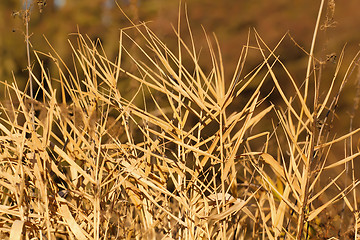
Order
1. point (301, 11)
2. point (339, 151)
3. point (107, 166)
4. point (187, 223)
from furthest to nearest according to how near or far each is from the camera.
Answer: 1. point (301, 11)
2. point (339, 151)
3. point (107, 166)
4. point (187, 223)

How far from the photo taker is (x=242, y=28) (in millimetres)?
2551

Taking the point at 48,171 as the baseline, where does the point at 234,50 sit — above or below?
below

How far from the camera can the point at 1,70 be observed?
95.0 inches

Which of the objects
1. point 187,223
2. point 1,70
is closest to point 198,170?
point 187,223

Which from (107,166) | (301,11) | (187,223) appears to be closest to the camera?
(187,223)

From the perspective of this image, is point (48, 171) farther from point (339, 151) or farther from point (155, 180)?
point (339, 151)

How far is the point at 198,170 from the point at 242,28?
1.83 meters

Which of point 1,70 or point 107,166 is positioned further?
point 1,70

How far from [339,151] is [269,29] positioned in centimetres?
60

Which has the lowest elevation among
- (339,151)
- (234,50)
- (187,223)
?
(339,151)

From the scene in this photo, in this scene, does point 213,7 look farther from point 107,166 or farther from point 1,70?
point 107,166

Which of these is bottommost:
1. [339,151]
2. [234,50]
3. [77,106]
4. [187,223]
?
[339,151]

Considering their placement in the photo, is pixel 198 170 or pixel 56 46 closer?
pixel 198 170

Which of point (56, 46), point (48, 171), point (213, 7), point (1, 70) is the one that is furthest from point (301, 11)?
point (48, 171)
